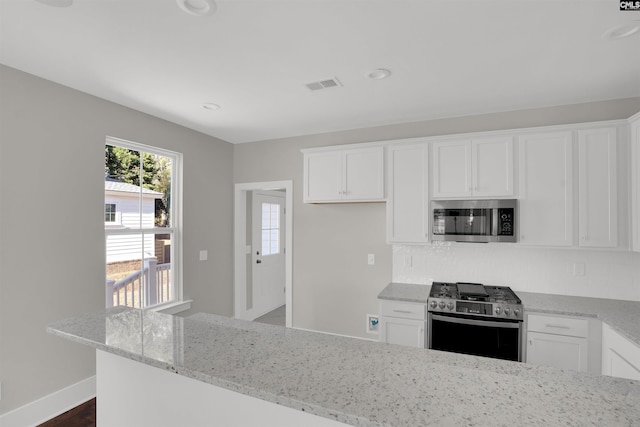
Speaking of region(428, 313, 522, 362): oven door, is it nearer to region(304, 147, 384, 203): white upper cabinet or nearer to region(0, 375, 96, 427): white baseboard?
region(304, 147, 384, 203): white upper cabinet

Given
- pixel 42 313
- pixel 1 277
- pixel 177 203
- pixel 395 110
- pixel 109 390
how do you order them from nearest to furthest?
1. pixel 109 390
2. pixel 1 277
3. pixel 42 313
4. pixel 395 110
5. pixel 177 203

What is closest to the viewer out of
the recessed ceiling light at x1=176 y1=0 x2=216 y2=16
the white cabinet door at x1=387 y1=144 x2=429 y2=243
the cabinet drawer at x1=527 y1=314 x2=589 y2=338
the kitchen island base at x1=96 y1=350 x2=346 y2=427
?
the kitchen island base at x1=96 y1=350 x2=346 y2=427

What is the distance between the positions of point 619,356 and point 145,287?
4.03m

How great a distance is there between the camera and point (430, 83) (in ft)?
8.69

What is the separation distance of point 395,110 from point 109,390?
307 centimetres

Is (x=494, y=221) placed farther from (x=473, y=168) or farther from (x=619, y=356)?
(x=619, y=356)

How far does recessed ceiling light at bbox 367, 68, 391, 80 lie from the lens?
2.44 metres

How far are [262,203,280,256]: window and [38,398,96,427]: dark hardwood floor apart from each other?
9.60 ft

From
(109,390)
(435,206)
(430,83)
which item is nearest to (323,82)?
(430,83)

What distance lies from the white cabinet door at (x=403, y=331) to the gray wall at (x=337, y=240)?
Result: 27.1 inches

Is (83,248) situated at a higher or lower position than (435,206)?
lower

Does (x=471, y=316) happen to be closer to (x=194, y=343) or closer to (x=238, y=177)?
(x=194, y=343)

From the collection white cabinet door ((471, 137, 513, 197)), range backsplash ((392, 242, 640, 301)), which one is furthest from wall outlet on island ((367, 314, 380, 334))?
white cabinet door ((471, 137, 513, 197))

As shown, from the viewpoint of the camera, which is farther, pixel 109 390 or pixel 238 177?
pixel 238 177
